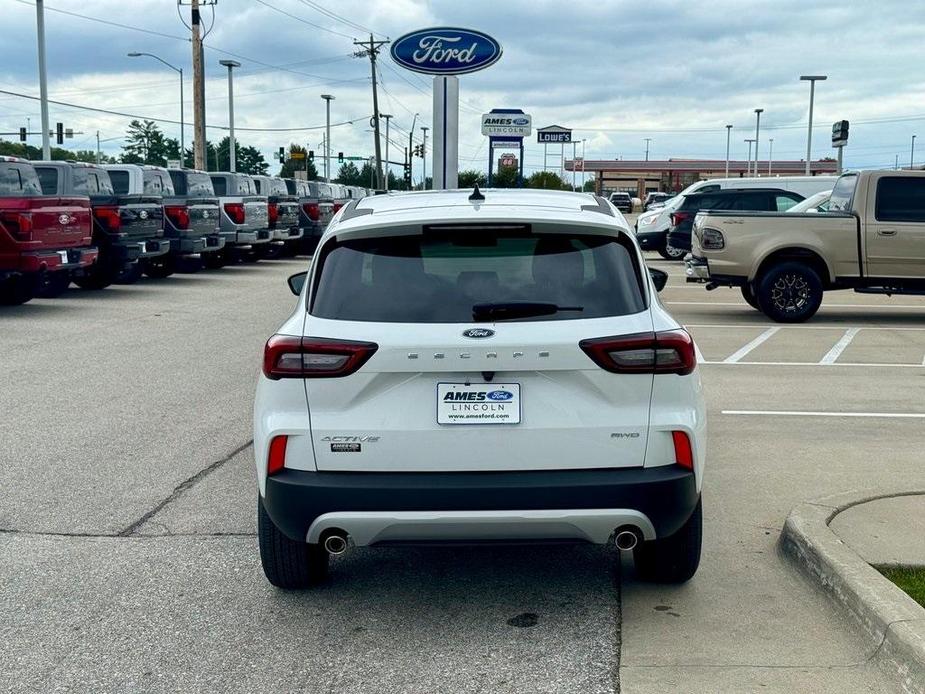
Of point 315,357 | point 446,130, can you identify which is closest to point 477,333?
point 315,357

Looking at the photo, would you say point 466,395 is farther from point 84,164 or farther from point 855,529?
point 84,164

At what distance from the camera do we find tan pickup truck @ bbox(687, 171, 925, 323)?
52.1 feet

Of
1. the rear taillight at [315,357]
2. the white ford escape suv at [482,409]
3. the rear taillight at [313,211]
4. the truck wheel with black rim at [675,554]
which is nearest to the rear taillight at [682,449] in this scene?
the white ford escape suv at [482,409]

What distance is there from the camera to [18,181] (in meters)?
16.7

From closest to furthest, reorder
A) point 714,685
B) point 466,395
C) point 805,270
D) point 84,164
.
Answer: point 714,685
point 466,395
point 805,270
point 84,164

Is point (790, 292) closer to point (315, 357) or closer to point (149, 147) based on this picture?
point (315, 357)

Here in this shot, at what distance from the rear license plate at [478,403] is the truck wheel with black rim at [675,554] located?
95cm

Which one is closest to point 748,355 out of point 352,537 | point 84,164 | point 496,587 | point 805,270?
point 805,270

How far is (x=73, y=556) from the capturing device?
224 inches

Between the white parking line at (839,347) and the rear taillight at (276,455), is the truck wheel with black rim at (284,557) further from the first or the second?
the white parking line at (839,347)

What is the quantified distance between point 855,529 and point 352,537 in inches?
101

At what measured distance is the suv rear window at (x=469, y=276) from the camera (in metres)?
4.66

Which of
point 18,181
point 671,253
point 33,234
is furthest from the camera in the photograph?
point 671,253

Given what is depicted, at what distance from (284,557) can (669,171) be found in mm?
132461
